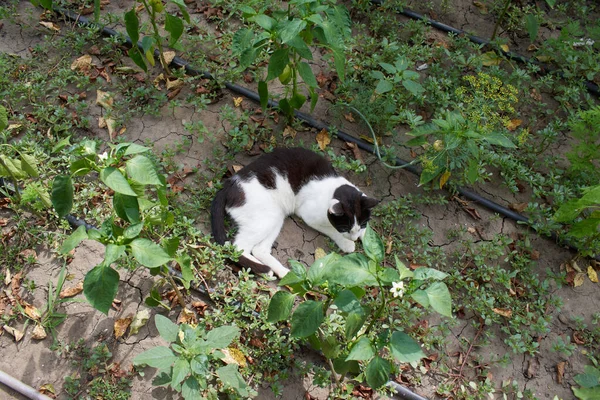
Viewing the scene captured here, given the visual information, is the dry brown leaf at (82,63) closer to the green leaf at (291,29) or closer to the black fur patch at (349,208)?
the green leaf at (291,29)

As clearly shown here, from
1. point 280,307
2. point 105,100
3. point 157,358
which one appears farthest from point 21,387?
point 105,100

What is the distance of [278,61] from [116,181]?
1.38m

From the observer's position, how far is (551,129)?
12.5 ft

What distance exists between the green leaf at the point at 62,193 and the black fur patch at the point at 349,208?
5.09 ft

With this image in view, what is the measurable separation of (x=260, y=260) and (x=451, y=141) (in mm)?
1467

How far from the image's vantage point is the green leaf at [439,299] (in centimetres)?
208

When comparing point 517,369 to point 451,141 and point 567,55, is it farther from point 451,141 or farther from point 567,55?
point 567,55

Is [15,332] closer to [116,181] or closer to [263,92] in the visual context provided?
[116,181]

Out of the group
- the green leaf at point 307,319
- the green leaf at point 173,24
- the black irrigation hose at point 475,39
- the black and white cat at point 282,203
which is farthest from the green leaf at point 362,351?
the black irrigation hose at point 475,39

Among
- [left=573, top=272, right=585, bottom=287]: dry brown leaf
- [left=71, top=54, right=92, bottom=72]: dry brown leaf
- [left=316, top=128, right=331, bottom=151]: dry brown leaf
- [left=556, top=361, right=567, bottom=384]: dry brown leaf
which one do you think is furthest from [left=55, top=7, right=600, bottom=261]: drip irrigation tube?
[left=556, top=361, right=567, bottom=384]: dry brown leaf

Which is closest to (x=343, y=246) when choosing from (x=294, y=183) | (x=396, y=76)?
(x=294, y=183)

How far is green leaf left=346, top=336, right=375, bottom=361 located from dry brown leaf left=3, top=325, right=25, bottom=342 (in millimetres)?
1941

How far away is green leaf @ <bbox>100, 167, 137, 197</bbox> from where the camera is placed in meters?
2.13

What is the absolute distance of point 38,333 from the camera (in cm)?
279
